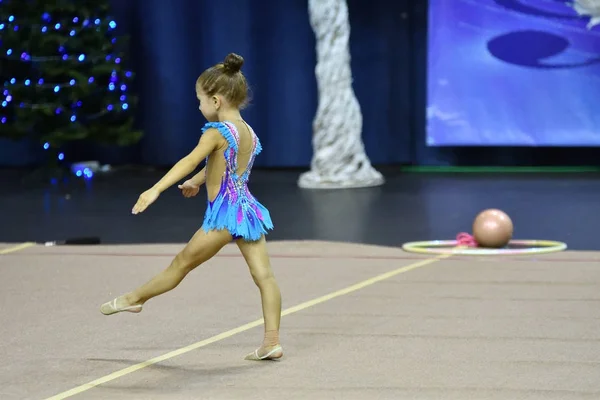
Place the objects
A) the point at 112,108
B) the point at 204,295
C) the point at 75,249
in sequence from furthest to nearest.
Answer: the point at 112,108
the point at 75,249
the point at 204,295

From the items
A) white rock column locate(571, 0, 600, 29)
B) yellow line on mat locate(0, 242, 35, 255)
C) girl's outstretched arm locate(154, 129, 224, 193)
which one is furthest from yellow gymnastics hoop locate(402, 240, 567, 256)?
white rock column locate(571, 0, 600, 29)

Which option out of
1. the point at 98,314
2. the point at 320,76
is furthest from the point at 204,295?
the point at 320,76

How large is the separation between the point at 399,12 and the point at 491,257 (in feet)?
24.2

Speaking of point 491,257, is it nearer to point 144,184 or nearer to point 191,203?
point 191,203

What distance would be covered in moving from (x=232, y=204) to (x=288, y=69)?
9.88 meters

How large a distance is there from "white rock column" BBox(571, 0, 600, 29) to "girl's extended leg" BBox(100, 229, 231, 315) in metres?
9.70

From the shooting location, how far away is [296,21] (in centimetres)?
1399

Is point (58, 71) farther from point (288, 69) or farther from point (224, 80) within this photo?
point (224, 80)

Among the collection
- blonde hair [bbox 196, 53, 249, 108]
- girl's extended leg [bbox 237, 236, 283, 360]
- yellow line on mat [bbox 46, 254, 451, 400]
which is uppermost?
blonde hair [bbox 196, 53, 249, 108]

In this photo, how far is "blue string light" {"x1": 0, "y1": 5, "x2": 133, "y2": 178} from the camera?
12.5 m

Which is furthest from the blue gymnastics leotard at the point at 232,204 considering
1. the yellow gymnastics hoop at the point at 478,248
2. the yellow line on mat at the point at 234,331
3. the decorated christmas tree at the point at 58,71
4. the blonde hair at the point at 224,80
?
the decorated christmas tree at the point at 58,71

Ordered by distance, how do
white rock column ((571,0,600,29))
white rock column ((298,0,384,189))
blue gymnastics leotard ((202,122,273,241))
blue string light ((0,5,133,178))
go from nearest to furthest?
blue gymnastics leotard ((202,122,273,241)) < white rock column ((298,0,384,189)) < blue string light ((0,5,133,178)) < white rock column ((571,0,600,29))

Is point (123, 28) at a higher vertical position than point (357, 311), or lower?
higher

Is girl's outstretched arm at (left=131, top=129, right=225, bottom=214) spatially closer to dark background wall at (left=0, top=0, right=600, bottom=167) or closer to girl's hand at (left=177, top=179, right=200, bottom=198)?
girl's hand at (left=177, top=179, right=200, bottom=198)
